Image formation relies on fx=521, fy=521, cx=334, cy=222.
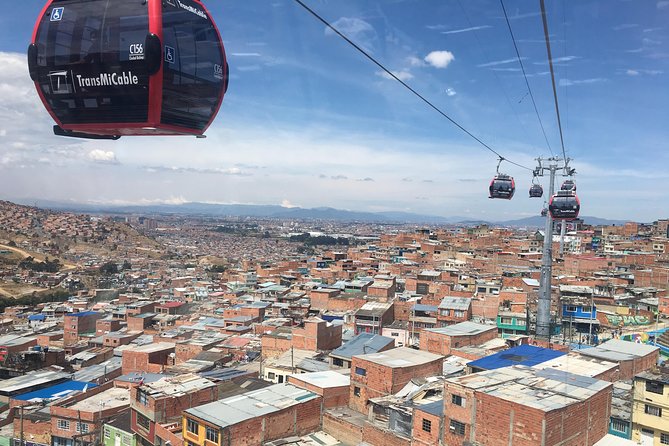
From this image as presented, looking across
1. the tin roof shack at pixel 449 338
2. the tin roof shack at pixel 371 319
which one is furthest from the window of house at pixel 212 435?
the tin roof shack at pixel 371 319

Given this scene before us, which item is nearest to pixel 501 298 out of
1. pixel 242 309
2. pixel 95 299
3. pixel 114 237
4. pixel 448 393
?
pixel 242 309

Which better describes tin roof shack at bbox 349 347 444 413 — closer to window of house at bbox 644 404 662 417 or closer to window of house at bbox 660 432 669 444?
window of house at bbox 644 404 662 417

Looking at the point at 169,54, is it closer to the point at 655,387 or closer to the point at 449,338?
the point at 655,387

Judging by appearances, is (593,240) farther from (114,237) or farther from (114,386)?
(114,237)

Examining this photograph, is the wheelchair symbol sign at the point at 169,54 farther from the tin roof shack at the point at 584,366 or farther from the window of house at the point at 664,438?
the window of house at the point at 664,438

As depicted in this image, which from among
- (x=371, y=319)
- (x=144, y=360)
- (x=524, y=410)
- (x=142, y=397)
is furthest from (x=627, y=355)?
(x=144, y=360)

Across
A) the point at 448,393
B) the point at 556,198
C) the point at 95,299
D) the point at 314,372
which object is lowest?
the point at 95,299
